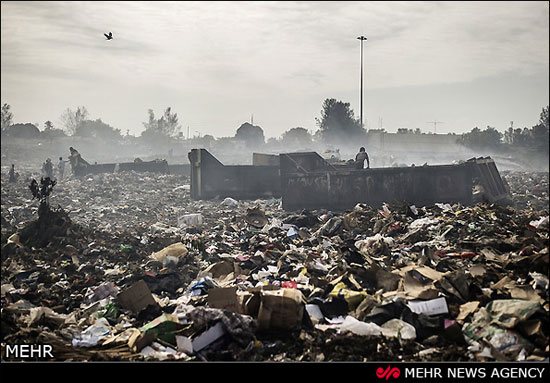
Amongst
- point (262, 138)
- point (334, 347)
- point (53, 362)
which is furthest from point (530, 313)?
point (262, 138)

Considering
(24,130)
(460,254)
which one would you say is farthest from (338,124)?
(24,130)

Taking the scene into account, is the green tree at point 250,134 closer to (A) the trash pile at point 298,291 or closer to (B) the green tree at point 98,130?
(B) the green tree at point 98,130

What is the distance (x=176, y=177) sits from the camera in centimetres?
2005

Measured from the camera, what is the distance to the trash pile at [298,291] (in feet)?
11.1

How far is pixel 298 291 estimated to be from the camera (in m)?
3.91

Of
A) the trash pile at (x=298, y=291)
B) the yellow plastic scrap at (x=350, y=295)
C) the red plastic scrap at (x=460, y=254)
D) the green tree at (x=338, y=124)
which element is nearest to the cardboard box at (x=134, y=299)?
the trash pile at (x=298, y=291)

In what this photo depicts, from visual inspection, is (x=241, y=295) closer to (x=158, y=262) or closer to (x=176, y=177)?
(x=158, y=262)

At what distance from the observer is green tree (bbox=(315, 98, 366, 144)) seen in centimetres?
3619

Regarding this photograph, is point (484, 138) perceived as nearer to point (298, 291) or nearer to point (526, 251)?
point (526, 251)
